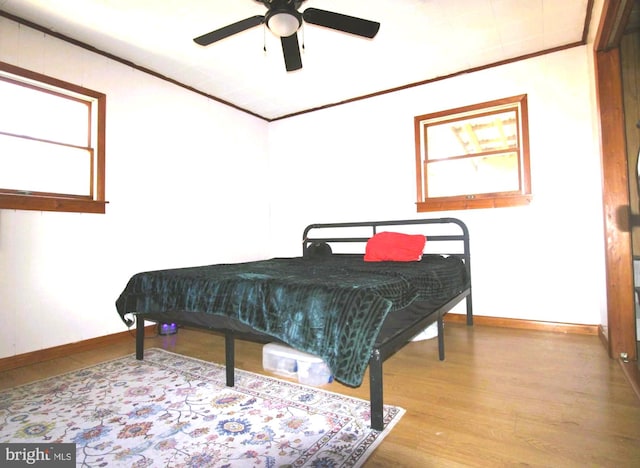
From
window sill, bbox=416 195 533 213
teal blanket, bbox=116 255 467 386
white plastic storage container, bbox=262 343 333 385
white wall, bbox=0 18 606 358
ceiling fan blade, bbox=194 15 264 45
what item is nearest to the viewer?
teal blanket, bbox=116 255 467 386

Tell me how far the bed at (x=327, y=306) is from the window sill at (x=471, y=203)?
2.34 feet

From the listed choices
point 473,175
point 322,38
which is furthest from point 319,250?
point 322,38

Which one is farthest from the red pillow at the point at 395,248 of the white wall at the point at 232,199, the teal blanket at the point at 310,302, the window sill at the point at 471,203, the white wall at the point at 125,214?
the white wall at the point at 125,214

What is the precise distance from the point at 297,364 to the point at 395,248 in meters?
1.60

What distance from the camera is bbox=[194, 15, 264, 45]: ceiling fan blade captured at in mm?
2084

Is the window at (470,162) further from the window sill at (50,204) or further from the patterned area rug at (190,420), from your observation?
the window sill at (50,204)

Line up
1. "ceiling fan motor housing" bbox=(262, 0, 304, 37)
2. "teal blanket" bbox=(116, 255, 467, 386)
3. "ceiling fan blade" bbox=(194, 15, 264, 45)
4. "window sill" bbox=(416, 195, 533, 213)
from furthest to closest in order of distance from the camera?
"window sill" bbox=(416, 195, 533, 213)
"ceiling fan blade" bbox=(194, 15, 264, 45)
"ceiling fan motor housing" bbox=(262, 0, 304, 37)
"teal blanket" bbox=(116, 255, 467, 386)

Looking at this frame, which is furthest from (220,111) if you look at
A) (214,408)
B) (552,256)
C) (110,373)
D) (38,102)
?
(552,256)

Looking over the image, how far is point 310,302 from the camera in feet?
5.32

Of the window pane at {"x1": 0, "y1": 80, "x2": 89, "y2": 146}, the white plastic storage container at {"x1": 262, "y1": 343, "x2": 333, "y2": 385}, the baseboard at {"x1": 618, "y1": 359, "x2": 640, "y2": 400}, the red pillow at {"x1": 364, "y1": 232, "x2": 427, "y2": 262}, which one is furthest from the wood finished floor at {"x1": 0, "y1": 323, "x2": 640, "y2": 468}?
the window pane at {"x1": 0, "y1": 80, "x2": 89, "y2": 146}

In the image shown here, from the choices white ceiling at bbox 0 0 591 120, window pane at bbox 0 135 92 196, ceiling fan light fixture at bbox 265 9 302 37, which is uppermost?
white ceiling at bbox 0 0 591 120

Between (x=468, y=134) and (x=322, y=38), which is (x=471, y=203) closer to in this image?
(x=468, y=134)

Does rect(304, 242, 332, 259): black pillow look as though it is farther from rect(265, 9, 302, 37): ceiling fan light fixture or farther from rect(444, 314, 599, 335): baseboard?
rect(265, 9, 302, 37): ceiling fan light fixture

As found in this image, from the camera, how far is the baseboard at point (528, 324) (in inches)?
117
